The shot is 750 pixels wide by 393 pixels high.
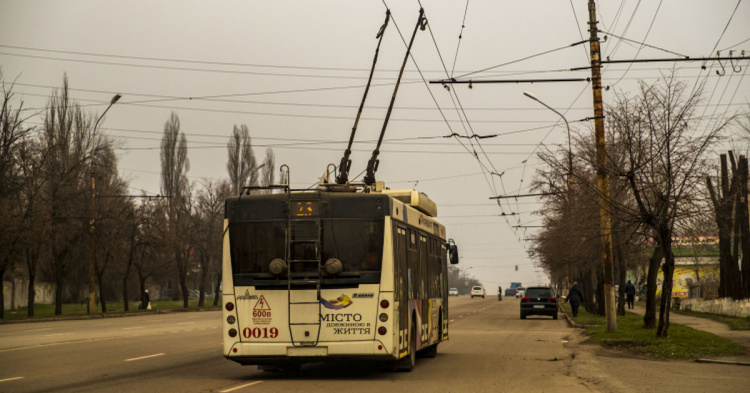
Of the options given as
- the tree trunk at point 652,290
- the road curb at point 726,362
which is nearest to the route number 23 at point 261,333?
the road curb at point 726,362

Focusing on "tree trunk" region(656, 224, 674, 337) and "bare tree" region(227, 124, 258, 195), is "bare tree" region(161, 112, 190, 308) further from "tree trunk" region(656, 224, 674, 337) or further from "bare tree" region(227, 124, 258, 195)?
"tree trunk" region(656, 224, 674, 337)

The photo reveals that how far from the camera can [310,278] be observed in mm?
14523

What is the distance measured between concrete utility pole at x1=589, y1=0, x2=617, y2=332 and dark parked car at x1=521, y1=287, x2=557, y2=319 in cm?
1859

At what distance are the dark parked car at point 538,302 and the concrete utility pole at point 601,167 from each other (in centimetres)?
1859

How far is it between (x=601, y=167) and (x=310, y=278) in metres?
12.2

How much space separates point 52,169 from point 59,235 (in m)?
3.38

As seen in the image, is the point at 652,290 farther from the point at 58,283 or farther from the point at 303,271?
the point at 58,283

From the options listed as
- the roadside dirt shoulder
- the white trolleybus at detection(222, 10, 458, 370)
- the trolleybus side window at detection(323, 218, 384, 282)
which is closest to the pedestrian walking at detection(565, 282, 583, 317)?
the roadside dirt shoulder

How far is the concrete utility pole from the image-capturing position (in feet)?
82.2

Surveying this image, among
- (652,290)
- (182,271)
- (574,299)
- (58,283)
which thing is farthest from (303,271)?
(182,271)

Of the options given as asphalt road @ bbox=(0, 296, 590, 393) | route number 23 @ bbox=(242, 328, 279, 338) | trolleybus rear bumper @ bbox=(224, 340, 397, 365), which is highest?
route number 23 @ bbox=(242, 328, 279, 338)

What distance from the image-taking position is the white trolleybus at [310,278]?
47.3 ft

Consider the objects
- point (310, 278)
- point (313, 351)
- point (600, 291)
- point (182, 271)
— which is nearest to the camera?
point (313, 351)

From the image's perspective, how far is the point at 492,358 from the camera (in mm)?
20016
